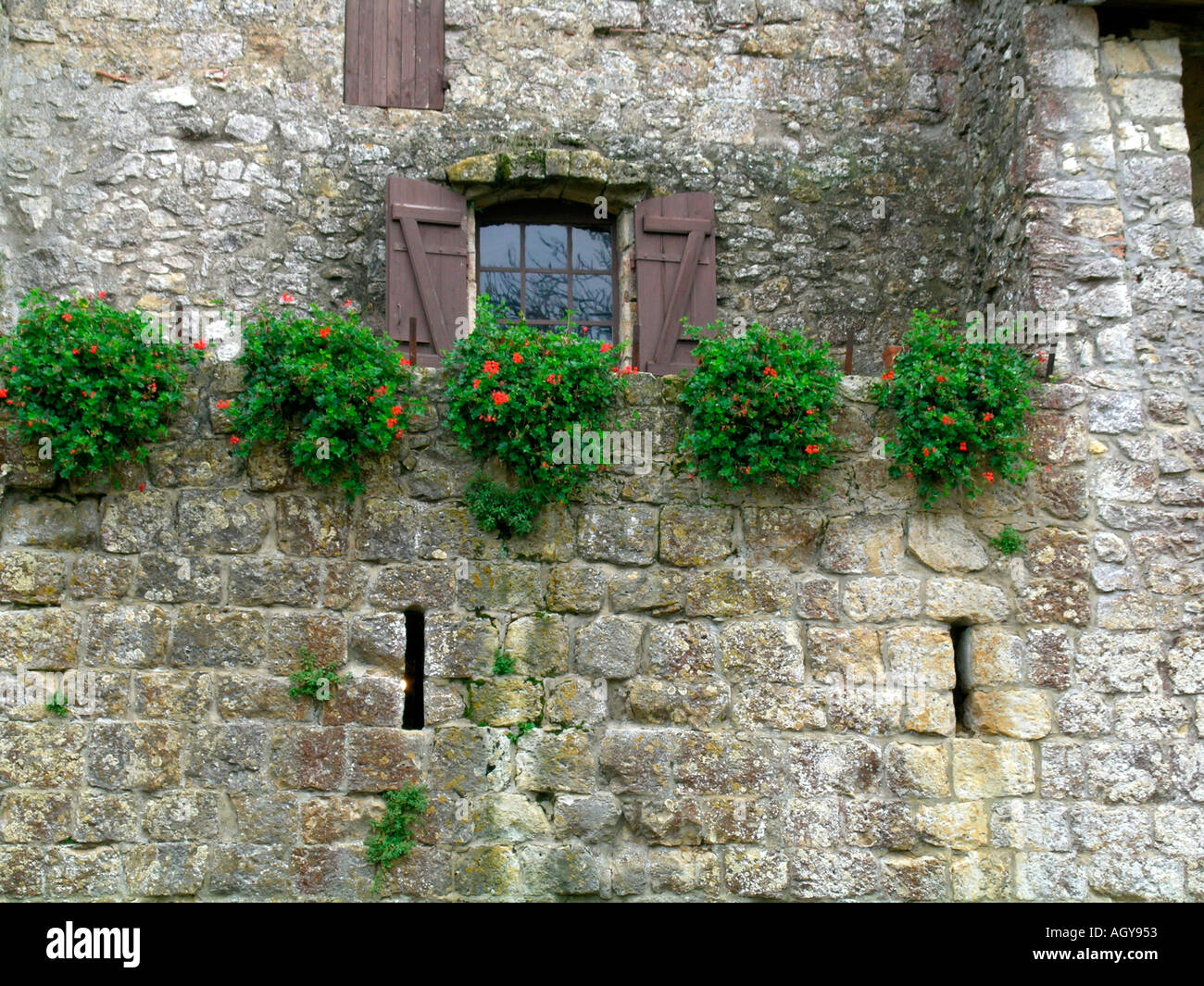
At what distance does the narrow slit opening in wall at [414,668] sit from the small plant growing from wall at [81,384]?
135 cm

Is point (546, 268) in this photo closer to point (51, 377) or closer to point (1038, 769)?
point (51, 377)

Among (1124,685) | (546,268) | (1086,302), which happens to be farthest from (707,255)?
(1124,685)

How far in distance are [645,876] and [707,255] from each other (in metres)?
4.06

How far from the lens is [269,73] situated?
7.96 meters

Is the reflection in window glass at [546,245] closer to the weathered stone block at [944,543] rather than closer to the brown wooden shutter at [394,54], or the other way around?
the brown wooden shutter at [394,54]

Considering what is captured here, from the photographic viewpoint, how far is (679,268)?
7879 mm

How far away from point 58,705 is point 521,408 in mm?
Answer: 2293

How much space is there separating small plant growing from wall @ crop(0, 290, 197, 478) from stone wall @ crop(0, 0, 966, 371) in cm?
252

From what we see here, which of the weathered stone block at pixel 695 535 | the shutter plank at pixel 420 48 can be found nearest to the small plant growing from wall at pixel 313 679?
the weathered stone block at pixel 695 535

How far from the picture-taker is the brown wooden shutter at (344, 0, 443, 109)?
799 cm

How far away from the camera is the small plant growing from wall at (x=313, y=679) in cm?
534

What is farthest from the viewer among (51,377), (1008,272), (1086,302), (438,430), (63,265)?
(63,265)

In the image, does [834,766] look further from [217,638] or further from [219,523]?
[219,523]

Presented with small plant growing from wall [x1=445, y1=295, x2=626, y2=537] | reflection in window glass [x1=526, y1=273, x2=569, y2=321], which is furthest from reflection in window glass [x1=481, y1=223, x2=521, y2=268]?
small plant growing from wall [x1=445, y1=295, x2=626, y2=537]
